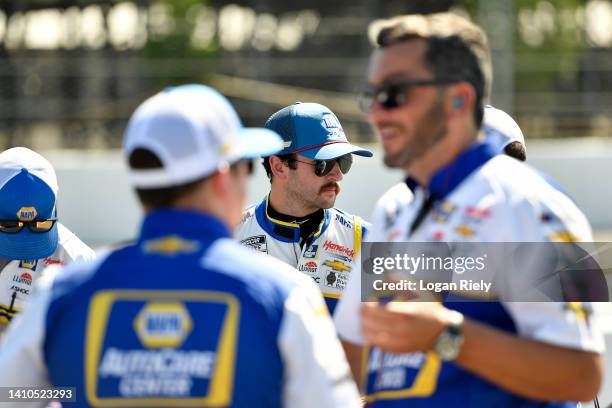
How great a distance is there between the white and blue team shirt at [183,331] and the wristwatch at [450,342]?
0.22 metres

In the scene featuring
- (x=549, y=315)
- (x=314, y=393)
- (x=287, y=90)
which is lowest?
(x=314, y=393)

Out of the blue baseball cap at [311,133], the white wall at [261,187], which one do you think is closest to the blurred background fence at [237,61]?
the white wall at [261,187]

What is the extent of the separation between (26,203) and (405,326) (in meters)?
2.25

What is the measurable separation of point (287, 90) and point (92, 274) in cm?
1644

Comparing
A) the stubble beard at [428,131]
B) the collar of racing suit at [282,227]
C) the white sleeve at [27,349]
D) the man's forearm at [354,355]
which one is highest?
the stubble beard at [428,131]

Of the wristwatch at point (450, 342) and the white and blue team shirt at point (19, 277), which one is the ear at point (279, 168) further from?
the wristwatch at point (450, 342)

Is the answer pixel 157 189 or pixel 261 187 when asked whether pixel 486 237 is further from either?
pixel 261 187

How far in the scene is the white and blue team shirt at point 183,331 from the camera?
222 cm

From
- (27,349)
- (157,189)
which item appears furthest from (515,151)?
(27,349)

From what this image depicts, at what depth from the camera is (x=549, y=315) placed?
2.32 metres

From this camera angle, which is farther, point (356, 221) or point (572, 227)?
point (356, 221)

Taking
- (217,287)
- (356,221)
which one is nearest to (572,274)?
(217,287)

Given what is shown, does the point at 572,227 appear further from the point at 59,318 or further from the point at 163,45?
the point at 163,45

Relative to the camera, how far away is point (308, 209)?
15.9ft
